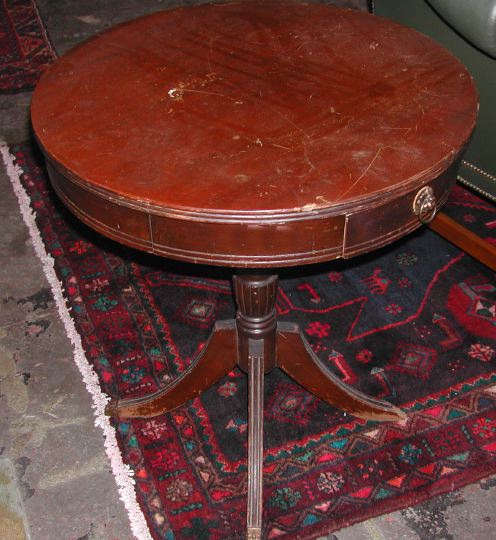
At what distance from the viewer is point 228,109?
3.89ft

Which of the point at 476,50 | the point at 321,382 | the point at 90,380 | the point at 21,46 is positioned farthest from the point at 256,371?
the point at 21,46

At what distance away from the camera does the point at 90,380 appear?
5.39 feet

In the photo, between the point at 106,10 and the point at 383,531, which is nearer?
the point at 383,531

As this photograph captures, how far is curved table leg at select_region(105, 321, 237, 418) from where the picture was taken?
4.97 ft

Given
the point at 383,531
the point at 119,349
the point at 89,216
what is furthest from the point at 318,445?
the point at 89,216

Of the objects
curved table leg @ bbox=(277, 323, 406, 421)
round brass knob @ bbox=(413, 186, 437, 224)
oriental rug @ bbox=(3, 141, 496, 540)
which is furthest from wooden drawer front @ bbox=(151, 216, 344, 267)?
oriental rug @ bbox=(3, 141, 496, 540)

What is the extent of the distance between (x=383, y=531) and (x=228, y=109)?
845 millimetres

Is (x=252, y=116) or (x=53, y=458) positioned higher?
(x=252, y=116)

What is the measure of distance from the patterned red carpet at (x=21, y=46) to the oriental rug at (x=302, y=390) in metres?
0.94

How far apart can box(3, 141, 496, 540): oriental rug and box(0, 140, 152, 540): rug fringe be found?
0.05 feet

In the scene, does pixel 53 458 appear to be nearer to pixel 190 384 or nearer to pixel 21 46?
pixel 190 384

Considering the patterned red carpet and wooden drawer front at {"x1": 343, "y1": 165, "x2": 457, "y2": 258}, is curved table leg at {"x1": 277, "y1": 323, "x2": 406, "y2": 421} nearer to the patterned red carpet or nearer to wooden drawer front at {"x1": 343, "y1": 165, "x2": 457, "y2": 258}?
wooden drawer front at {"x1": 343, "y1": 165, "x2": 457, "y2": 258}

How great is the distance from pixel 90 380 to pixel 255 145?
2.67 feet

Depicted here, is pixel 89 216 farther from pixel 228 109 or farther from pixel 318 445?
pixel 318 445
